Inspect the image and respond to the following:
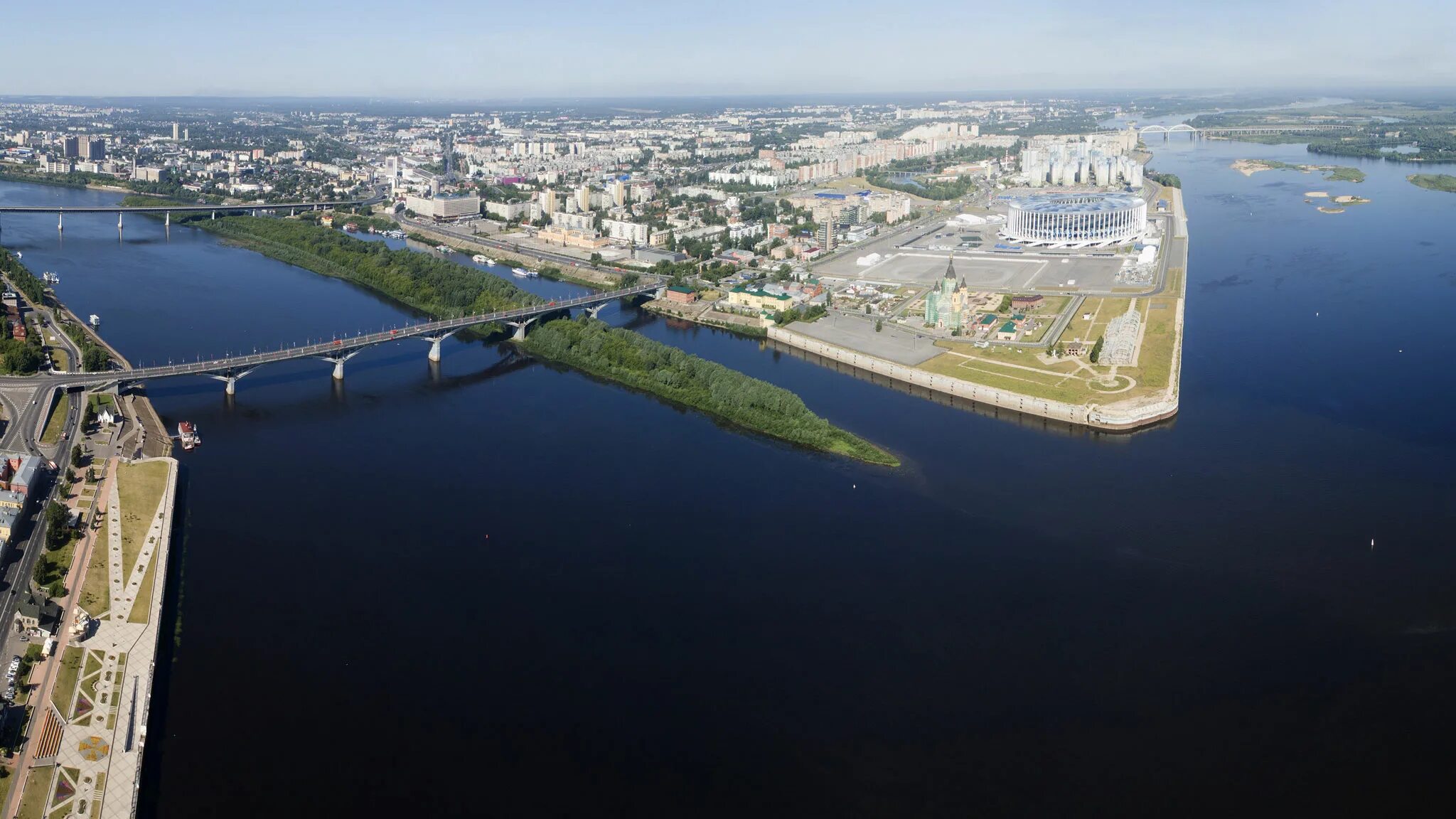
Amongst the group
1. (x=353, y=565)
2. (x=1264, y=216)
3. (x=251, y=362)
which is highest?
(x=1264, y=216)

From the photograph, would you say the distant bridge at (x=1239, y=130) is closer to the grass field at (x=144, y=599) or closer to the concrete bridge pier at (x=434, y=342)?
the concrete bridge pier at (x=434, y=342)

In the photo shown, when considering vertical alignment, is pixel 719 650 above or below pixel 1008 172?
below

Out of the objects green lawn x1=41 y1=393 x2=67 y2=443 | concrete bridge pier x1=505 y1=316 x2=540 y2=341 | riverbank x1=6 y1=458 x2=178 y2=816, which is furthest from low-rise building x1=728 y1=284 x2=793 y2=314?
riverbank x1=6 y1=458 x2=178 y2=816

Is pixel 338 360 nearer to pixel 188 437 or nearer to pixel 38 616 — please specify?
pixel 188 437

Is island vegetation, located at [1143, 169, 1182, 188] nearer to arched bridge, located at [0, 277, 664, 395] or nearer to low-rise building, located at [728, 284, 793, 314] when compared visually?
low-rise building, located at [728, 284, 793, 314]

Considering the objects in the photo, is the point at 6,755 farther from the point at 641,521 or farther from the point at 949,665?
the point at 949,665

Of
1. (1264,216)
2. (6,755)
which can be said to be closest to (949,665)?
(6,755)
